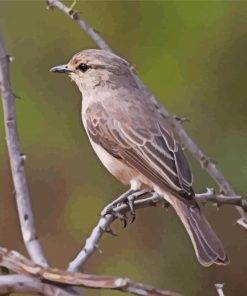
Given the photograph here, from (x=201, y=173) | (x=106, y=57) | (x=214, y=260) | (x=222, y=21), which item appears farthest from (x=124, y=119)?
(x=222, y=21)

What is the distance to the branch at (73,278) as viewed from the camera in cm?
194

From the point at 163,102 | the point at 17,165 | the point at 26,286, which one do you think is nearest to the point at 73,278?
the point at 26,286

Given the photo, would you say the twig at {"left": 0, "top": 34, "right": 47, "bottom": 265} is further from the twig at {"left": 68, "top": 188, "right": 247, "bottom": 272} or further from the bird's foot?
the bird's foot

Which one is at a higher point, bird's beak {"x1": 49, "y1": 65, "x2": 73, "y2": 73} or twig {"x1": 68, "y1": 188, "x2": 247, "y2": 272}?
bird's beak {"x1": 49, "y1": 65, "x2": 73, "y2": 73}

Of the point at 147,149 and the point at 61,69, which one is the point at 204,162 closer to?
the point at 147,149

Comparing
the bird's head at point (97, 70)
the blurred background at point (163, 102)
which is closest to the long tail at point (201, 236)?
the bird's head at point (97, 70)

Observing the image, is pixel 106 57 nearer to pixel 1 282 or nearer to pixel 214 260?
pixel 214 260

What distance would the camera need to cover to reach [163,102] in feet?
21.2

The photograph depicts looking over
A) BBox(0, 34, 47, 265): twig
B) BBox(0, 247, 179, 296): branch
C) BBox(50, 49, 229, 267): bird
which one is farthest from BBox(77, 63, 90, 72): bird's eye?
BBox(0, 247, 179, 296): branch

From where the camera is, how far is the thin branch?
201cm

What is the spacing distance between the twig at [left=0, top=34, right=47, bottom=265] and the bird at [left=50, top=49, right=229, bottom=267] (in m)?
0.95

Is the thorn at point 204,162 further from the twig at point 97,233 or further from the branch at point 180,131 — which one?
the twig at point 97,233

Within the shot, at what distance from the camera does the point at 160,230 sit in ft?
21.2

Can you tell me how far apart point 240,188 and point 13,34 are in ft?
6.58
